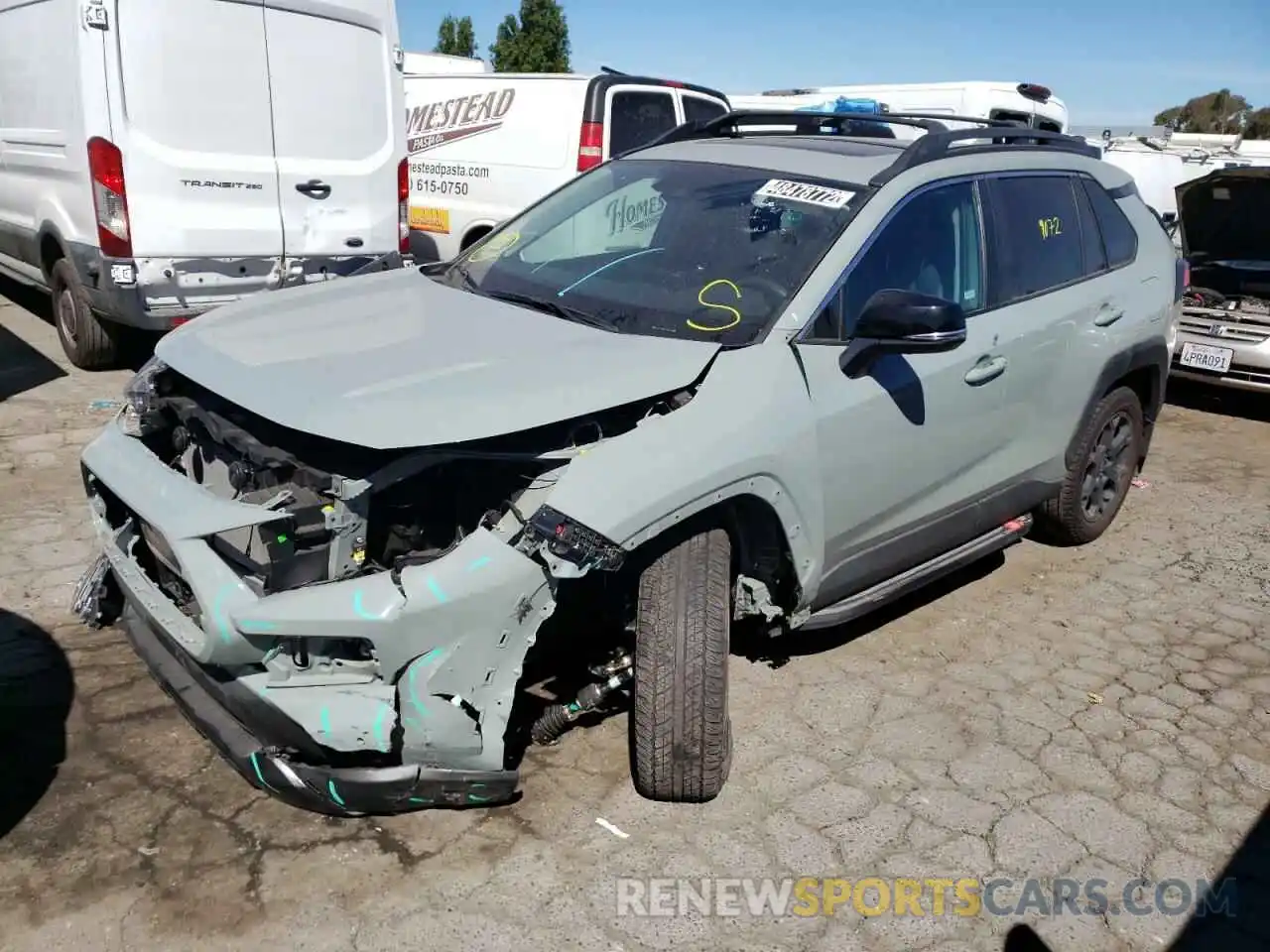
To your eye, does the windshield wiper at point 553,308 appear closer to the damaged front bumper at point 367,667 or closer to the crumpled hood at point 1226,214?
the damaged front bumper at point 367,667

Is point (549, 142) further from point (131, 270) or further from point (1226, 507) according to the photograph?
point (1226, 507)

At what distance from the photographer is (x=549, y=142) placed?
8523 millimetres

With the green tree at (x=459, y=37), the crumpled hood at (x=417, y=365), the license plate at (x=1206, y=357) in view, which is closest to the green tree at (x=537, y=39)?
the green tree at (x=459, y=37)

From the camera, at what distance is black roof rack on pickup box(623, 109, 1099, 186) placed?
→ 3764 mm

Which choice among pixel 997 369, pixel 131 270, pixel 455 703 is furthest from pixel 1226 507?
pixel 131 270

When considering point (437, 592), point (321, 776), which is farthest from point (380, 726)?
point (437, 592)

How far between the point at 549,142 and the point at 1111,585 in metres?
5.78

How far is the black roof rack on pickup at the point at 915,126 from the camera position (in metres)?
3.76

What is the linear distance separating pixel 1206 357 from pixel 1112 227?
3579mm

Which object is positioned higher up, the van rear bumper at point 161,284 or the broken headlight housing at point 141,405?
the broken headlight housing at point 141,405

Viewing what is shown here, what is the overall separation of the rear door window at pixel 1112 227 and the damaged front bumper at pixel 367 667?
3419 mm

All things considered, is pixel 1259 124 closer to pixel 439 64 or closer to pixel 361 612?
pixel 439 64
